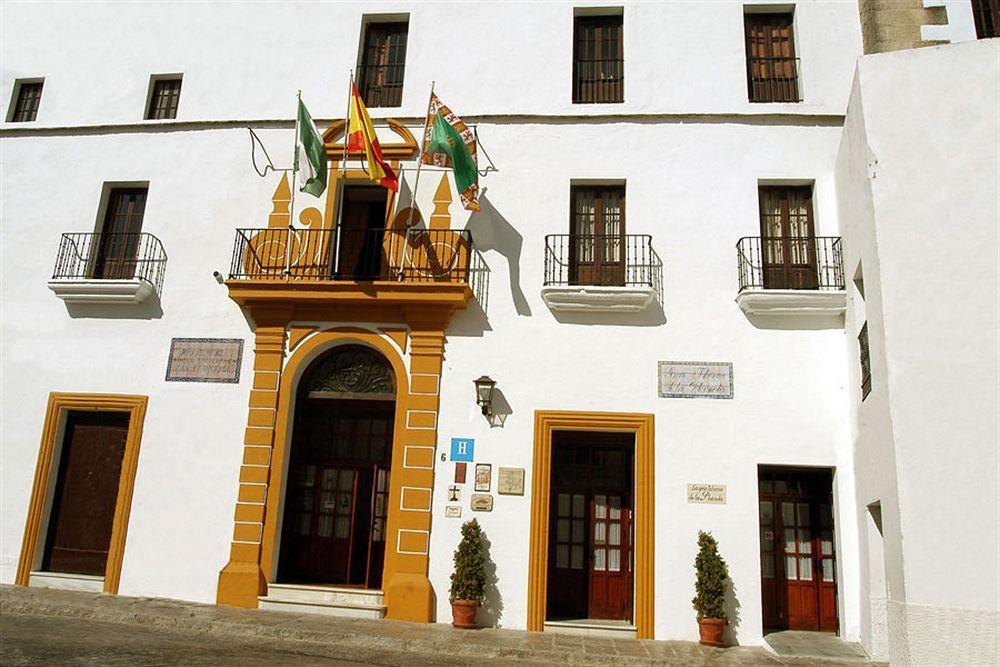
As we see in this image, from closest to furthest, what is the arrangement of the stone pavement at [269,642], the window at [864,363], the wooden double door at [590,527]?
the stone pavement at [269,642], the window at [864,363], the wooden double door at [590,527]

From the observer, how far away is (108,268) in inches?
517

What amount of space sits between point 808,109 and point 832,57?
3.24 ft

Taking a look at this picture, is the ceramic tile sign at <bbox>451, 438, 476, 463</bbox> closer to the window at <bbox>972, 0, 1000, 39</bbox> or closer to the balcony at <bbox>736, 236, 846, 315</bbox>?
the balcony at <bbox>736, 236, 846, 315</bbox>

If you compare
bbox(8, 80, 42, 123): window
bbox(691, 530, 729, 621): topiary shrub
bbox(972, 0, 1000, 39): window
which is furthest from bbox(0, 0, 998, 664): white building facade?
bbox(8, 80, 42, 123): window

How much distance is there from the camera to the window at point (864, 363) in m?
10.1

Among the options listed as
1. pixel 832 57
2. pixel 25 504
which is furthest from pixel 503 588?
pixel 832 57

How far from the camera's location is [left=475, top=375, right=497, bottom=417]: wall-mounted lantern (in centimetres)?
1120

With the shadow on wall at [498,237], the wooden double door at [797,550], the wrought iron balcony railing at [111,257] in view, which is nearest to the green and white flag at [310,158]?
the shadow on wall at [498,237]

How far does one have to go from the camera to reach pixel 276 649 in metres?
9.16

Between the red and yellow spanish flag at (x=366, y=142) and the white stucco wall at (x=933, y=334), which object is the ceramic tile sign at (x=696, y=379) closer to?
the white stucco wall at (x=933, y=334)

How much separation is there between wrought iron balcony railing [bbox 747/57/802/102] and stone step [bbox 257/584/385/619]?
9366mm

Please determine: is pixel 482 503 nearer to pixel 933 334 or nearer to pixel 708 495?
pixel 708 495

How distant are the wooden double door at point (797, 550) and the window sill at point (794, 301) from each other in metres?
2.21

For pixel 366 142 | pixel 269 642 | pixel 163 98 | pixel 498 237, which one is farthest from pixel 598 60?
pixel 269 642
